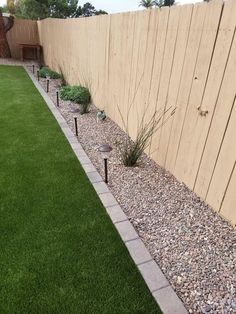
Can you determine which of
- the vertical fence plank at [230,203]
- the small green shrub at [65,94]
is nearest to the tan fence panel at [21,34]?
the small green shrub at [65,94]

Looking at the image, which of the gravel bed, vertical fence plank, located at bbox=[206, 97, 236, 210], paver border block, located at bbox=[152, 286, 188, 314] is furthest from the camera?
vertical fence plank, located at bbox=[206, 97, 236, 210]

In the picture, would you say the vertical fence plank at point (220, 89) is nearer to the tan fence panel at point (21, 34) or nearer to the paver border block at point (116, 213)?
the paver border block at point (116, 213)

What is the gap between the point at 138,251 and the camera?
6.46 ft

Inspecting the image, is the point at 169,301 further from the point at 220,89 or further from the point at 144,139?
the point at 144,139

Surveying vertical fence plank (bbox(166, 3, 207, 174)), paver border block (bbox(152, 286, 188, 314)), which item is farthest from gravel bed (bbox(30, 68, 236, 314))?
vertical fence plank (bbox(166, 3, 207, 174))

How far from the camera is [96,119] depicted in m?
4.70

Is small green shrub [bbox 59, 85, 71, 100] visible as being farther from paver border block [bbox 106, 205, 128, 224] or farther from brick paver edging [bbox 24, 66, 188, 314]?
paver border block [bbox 106, 205, 128, 224]

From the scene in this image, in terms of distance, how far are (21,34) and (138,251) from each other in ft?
40.9

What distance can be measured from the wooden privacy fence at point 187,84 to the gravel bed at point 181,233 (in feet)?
0.53

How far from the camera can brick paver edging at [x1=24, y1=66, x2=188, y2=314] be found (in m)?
1.61

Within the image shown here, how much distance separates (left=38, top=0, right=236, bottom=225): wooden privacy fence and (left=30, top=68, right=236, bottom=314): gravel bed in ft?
0.53

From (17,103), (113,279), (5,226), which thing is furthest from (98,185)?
(17,103)

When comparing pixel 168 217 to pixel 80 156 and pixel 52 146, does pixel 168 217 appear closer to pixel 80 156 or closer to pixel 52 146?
pixel 80 156

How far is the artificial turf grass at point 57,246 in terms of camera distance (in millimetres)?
1607
